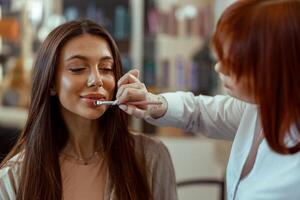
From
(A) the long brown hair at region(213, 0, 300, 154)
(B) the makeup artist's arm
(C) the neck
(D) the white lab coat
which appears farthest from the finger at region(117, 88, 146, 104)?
(A) the long brown hair at region(213, 0, 300, 154)

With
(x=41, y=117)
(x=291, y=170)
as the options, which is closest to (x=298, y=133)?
(x=291, y=170)

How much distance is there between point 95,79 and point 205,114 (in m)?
0.35

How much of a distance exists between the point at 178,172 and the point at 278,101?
235 centimetres

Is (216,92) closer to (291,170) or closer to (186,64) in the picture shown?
(186,64)

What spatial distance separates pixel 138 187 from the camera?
145cm

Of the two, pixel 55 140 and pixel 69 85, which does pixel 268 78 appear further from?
pixel 55 140

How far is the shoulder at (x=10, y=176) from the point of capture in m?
1.37

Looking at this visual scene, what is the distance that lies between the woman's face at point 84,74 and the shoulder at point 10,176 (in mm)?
250

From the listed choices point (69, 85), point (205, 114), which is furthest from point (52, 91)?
point (205, 114)

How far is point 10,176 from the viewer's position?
4.52 feet

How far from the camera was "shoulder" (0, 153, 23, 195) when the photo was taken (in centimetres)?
137

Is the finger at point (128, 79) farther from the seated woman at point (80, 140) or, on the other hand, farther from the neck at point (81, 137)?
the neck at point (81, 137)

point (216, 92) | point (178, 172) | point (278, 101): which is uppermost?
point (278, 101)

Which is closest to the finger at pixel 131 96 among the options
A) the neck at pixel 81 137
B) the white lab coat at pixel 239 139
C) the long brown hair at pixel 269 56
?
the white lab coat at pixel 239 139
